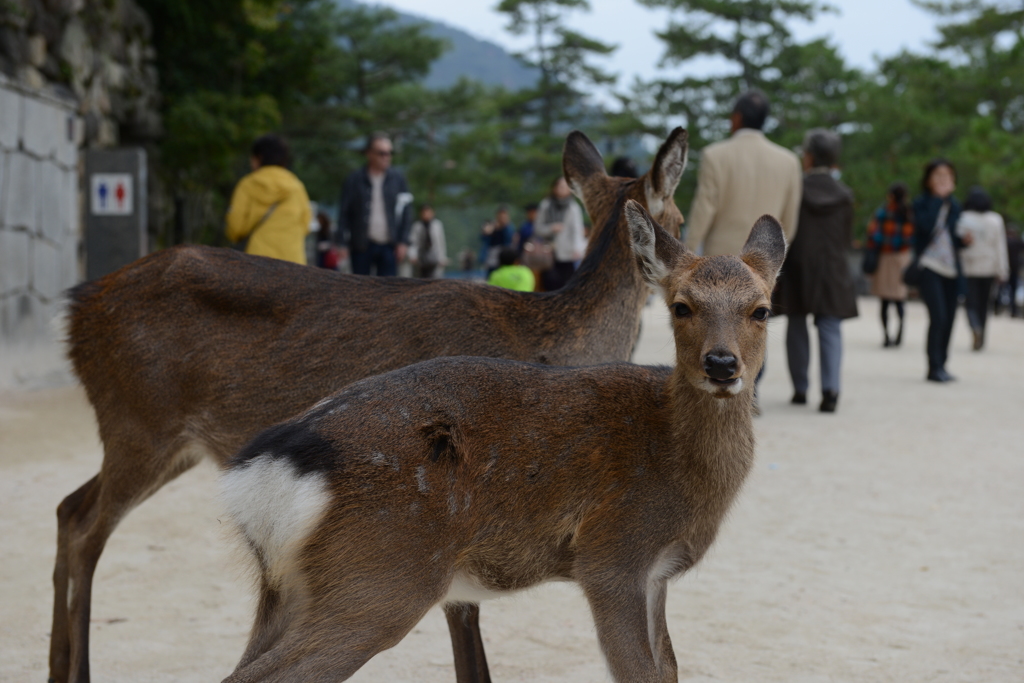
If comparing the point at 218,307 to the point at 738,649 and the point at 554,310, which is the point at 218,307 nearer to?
the point at 554,310

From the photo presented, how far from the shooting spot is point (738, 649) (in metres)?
3.97

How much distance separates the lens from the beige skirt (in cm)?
1459

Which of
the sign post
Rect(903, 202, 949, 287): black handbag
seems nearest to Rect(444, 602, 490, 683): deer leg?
the sign post

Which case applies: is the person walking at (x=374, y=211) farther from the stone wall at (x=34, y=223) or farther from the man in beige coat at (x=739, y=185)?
the stone wall at (x=34, y=223)

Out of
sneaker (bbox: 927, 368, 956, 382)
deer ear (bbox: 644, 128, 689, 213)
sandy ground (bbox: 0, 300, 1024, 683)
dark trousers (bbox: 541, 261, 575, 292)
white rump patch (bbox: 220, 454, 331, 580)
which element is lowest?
sandy ground (bbox: 0, 300, 1024, 683)

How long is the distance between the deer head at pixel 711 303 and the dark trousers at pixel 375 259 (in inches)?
238

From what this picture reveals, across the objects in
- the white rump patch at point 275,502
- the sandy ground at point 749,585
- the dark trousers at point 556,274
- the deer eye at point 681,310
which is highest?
the deer eye at point 681,310

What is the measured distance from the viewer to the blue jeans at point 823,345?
9.03m

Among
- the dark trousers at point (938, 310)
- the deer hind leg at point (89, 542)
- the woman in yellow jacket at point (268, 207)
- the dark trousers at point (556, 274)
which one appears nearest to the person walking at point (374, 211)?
the woman in yellow jacket at point (268, 207)

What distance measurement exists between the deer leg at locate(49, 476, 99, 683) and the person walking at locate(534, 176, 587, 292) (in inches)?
305

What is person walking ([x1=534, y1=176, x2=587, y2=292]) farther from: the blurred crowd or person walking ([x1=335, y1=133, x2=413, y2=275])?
person walking ([x1=335, y1=133, x2=413, y2=275])

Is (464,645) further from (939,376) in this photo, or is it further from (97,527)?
(939,376)

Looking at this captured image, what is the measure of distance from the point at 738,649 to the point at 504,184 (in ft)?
114

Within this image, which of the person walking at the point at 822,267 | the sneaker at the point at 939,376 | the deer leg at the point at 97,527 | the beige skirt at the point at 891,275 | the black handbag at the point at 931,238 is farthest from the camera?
the beige skirt at the point at 891,275
